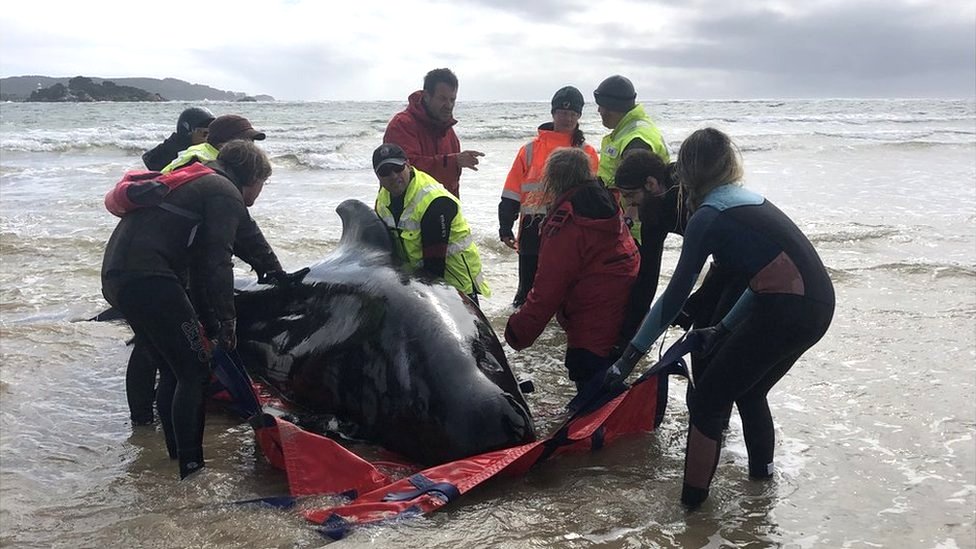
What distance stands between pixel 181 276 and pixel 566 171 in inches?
94.0

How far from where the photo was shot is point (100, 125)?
41.1 metres

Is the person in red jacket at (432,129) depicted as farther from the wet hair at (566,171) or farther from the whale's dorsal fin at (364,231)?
the wet hair at (566,171)

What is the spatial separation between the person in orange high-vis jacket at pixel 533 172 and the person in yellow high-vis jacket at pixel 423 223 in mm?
945

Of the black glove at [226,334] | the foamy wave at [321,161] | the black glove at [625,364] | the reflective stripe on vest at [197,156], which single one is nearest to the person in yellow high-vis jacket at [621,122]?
the black glove at [625,364]

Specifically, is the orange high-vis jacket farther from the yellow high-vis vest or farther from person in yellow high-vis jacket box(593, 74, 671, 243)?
the yellow high-vis vest

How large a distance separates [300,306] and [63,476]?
6.16 feet

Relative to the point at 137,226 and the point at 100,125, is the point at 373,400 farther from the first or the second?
the point at 100,125

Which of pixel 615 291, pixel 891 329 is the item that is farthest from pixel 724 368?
pixel 891 329

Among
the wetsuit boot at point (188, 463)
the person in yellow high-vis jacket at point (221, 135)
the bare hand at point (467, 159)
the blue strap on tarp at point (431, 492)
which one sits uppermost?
the person in yellow high-vis jacket at point (221, 135)

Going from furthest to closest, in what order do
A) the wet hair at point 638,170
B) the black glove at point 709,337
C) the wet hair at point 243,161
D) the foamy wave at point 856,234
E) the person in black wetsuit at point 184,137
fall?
the foamy wave at point 856,234
the person in black wetsuit at point 184,137
the wet hair at point 638,170
the wet hair at point 243,161
the black glove at point 709,337

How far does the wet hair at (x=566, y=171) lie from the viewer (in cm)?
497

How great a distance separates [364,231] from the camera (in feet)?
19.9

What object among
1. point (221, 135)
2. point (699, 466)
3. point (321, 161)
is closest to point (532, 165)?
point (221, 135)

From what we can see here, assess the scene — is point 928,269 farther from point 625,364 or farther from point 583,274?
point 625,364
